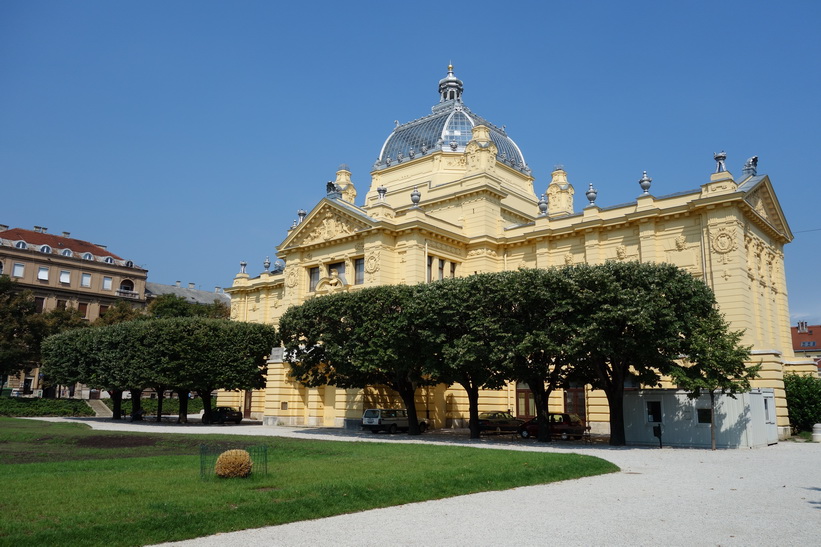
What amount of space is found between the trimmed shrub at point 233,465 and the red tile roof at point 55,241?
89.4 metres

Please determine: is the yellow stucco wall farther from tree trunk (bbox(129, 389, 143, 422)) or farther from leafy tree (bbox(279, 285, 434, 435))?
tree trunk (bbox(129, 389, 143, 422))

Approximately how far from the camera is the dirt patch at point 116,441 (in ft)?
92.2

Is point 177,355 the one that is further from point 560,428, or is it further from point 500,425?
point 560,428

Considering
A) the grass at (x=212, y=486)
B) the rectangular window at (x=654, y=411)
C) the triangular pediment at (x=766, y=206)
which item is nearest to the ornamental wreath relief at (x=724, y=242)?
the triangular pediment at (x=766, y=206)

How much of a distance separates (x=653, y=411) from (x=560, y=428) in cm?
557

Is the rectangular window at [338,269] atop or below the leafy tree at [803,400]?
atop

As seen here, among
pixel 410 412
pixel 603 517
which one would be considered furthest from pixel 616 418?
pixel 603 517

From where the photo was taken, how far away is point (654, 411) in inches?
1298

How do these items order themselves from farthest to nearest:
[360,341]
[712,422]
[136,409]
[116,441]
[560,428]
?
1. [136,409]
2. [360,341]
3. [560,428]
4. [712,422]
5. [116,441]

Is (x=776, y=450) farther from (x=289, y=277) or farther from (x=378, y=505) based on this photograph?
(x=289, y=277)

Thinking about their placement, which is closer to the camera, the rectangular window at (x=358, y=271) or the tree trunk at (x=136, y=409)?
the rectangular window at (x=358, y=271)

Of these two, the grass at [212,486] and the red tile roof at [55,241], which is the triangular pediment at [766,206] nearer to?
the grass at [212,486]

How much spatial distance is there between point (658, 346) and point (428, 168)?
103 ft

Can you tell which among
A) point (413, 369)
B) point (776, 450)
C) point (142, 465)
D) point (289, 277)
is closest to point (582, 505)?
point (142, 465)
